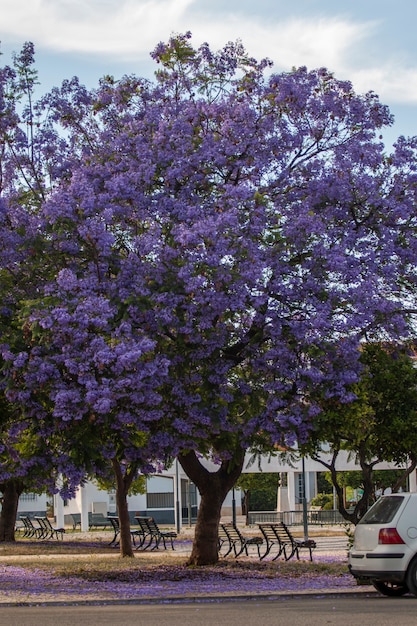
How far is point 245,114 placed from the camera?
19.8 meters

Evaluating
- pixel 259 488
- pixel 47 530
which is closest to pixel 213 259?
pixel 47 530

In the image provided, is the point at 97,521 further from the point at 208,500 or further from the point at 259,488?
the point at 208,500

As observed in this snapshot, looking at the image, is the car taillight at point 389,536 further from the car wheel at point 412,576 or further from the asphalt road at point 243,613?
the asphalt road at point 243,613

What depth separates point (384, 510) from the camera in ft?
52.3

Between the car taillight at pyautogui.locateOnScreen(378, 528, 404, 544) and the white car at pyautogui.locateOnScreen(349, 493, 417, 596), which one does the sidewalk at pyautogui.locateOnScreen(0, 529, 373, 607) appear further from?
the car taillight at pyautogui.locateOnScreen(378, 528, 404, 544)

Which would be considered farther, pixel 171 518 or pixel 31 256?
pixel 171 518

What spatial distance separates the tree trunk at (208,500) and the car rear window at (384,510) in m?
6.60

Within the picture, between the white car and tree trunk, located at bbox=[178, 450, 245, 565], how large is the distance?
273 inches

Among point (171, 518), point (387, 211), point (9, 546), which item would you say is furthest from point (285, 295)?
point (171, 518)

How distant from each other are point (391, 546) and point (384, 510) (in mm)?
782

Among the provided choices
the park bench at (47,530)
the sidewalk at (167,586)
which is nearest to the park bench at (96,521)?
the park bench at (47,530)

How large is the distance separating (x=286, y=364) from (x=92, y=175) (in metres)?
4.79

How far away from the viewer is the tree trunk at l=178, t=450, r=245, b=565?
74.5 ft

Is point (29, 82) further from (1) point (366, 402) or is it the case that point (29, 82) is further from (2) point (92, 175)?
(1) point (366, 402)
